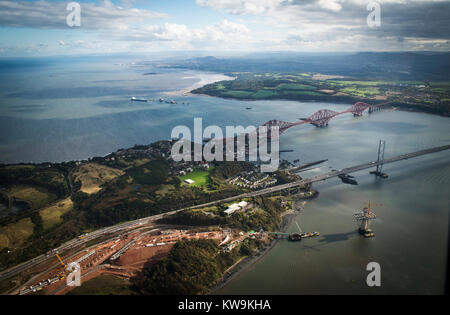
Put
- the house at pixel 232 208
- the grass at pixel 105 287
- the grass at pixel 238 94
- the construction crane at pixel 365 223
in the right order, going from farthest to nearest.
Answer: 1. the grass at pixel 238 94
2. the house at pixel 232 208
3. the construction crane at pixel 365 223
4. the grass at pixel 105 287

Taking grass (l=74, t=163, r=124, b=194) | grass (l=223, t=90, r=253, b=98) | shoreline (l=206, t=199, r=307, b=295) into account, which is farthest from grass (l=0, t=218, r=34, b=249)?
grass (l=223, t=90, r=253, b=98)

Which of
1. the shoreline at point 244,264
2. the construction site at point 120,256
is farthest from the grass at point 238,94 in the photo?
the construction site at point 120,256

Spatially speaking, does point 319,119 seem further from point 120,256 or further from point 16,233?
point 16,233

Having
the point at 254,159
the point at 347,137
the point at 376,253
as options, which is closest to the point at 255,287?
the point at 376,253

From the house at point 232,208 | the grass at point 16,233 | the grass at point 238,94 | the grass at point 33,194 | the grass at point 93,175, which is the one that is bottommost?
the grass at point 16,233

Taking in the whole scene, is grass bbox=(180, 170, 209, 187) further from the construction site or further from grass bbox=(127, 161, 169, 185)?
the construction site

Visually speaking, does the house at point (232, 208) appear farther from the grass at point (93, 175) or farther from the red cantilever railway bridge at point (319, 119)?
the red cantilever railway bridge at point (319, 119)

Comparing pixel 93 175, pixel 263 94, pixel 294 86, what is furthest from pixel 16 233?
pixel 294 86
